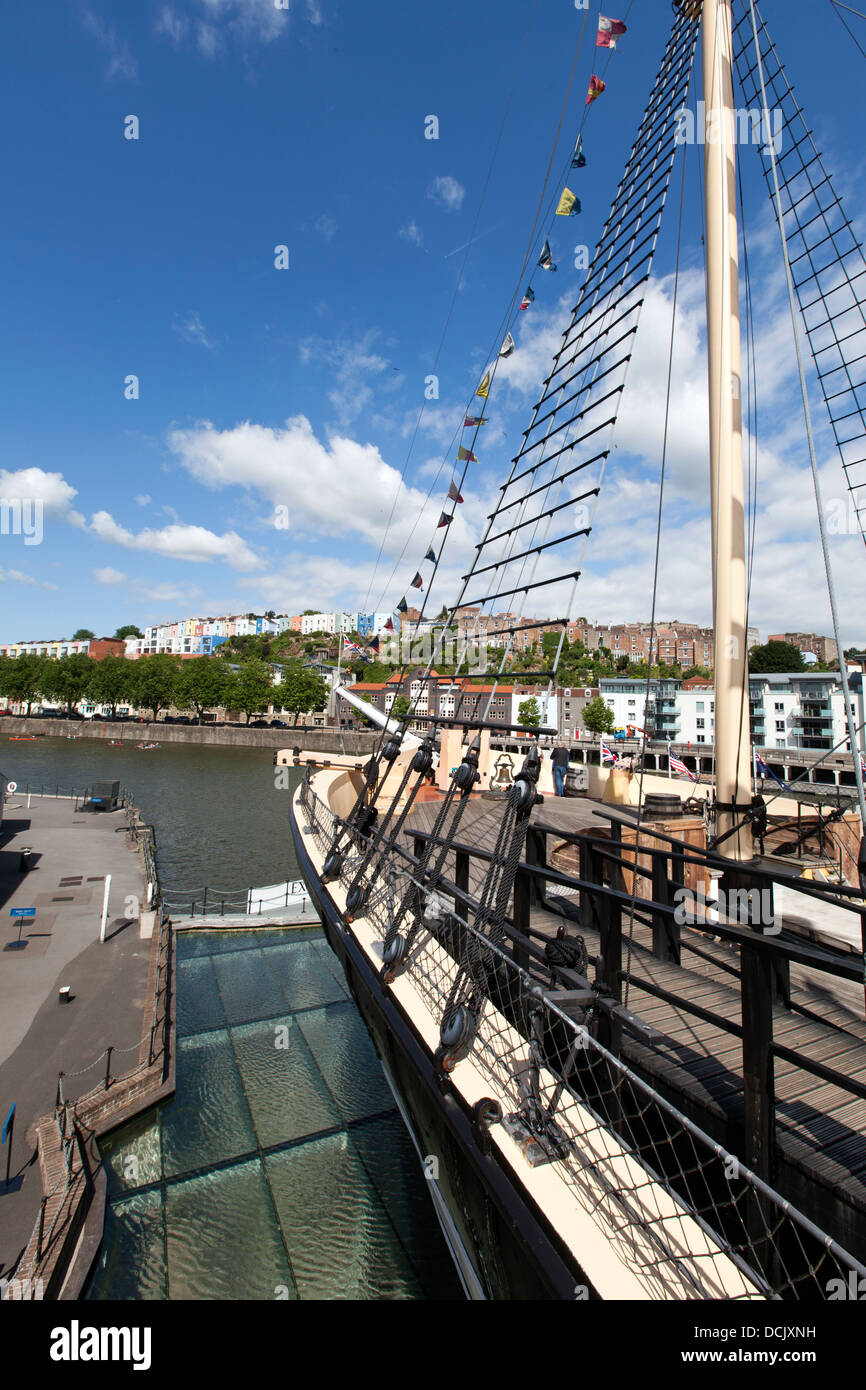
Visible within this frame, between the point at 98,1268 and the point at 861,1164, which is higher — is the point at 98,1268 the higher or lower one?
the lower one

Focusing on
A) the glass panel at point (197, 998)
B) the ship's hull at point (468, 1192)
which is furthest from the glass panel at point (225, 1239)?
the glass panel at point (197, 998)

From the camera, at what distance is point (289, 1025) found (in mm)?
11102

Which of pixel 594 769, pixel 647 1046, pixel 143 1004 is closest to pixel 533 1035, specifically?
pixel 647 1046

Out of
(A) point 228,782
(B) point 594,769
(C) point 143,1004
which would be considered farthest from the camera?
(A) point 228,782

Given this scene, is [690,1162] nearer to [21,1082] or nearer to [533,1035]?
[533,1035]

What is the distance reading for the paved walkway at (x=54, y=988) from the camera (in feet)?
22.0

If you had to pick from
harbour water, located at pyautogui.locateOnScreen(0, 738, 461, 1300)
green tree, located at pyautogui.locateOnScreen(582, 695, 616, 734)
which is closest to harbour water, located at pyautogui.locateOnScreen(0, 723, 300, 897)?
harbour water, located at pyautogui.locateOnScreen(0, 738, 461, 1300)

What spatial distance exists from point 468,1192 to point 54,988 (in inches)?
385

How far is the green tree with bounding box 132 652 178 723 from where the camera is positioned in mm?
85250

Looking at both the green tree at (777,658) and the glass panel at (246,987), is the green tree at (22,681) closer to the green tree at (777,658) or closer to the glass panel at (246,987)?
the glass panel at (246,987)

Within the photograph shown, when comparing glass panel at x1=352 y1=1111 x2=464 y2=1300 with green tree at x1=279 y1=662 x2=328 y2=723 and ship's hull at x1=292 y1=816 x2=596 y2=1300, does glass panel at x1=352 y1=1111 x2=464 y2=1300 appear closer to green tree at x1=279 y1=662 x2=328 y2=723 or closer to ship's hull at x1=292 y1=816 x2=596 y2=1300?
ship's hull at x1=292 y1=816 x2=596 y2=1300

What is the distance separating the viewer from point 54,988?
407 inches

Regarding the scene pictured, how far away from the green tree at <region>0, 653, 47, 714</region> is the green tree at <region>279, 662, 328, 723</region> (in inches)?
1589
